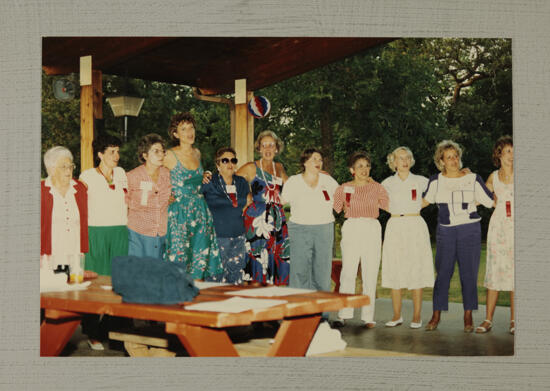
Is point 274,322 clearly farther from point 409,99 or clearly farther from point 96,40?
point 96,40

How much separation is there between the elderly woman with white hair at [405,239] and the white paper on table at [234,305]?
2.01 meters

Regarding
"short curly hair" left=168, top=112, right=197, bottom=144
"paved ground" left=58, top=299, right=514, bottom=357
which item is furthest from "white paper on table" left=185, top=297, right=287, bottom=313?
"short curly hair" left=168, top=112, right=197, bottom=144

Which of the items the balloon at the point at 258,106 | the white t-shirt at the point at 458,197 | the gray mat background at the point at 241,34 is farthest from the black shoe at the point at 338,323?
the balloon at the point at 258,106

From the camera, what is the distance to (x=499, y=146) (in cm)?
585

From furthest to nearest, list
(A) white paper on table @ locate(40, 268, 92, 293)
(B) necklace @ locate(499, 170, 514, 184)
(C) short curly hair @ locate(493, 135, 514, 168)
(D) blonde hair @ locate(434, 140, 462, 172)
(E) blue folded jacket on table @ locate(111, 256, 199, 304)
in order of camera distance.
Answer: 1. (D) blonde hair @ locate(434, 140, 462, 172)
2. (B) necklace @ locate(499, 170, 514, 184)
3. (C) short curly hair @ locate(493, 135, 514, 168)
4. (A) white paper on table @ locate(40, 268, 92, 293)
5. (E) blue folded jacket on table @ locate(111, 256, 199, 304)

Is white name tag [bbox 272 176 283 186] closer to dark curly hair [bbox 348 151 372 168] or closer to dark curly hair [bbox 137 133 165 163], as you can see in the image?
dark curly hair [bbox 348 151 372 168]

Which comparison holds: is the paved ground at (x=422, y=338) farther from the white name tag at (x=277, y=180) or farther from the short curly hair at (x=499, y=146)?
the white name tag at (x=277, y=180)

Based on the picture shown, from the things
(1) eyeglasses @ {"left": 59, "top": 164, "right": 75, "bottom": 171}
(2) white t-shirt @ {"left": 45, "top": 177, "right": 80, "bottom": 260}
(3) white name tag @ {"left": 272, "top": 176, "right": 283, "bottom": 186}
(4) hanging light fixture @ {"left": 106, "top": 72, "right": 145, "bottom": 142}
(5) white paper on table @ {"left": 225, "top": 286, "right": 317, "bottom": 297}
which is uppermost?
(4) hanging light fixture @ {"left": 106, "top": 72, "right": 145, "bottom": 142}

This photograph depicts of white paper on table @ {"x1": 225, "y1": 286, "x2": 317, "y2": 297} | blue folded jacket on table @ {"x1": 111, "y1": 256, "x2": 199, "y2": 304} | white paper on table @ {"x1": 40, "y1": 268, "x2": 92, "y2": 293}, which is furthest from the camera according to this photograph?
white paper on table @ {"x1": 40, "y1": 268, "x2": 92, "y2": 293}

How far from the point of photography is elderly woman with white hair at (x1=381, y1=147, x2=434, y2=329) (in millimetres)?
6152

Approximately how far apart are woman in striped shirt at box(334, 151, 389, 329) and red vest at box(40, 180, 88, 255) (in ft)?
6.59

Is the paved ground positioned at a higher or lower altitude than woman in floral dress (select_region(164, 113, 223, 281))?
lower

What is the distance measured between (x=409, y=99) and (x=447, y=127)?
375mm

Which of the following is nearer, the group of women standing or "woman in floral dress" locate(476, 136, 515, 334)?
"woman in floral dress" locate(476, 136, 515, 334)
